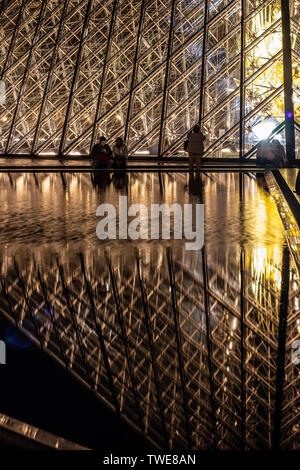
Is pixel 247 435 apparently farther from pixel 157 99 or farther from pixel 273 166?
pixel 157 99

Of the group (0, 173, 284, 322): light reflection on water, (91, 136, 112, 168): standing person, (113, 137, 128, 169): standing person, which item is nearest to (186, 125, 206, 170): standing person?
(113, 137, 128, 169): standing person

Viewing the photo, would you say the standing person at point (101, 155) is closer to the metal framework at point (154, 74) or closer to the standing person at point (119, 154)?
the standing person at point (119, 154)

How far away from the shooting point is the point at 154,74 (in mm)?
27391

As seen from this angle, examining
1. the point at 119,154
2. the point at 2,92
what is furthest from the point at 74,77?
the point at 119,154

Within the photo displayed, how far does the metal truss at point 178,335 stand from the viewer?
3270 mm

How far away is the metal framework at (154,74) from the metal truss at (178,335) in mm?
15214

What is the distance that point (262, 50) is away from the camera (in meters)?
27.7

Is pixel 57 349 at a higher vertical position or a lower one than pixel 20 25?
lower

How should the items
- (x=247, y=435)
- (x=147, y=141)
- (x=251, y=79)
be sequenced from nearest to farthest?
(x=247, y=435) → (x=251, y=79) → (x=147, y=141)

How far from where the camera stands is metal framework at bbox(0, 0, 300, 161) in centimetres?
2552

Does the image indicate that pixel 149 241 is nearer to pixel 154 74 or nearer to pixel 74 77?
pixel 154 74

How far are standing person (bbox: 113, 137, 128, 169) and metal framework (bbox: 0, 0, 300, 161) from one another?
423 centimetres
